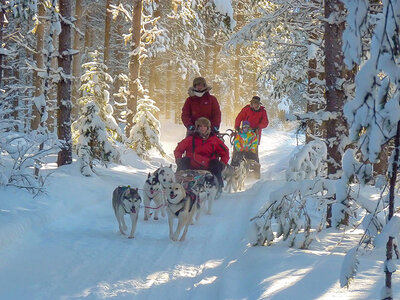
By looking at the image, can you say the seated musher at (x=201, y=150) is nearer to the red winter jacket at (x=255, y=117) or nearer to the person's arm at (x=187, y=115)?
the person's arm at (x=187, y=115)

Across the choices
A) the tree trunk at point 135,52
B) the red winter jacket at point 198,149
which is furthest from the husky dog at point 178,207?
the tree trunk at point 135,52

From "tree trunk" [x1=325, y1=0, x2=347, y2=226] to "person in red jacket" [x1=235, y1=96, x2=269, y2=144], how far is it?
23.2 feet

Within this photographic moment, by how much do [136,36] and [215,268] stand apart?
12.1 meters

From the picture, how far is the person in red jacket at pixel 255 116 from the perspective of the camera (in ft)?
43.1

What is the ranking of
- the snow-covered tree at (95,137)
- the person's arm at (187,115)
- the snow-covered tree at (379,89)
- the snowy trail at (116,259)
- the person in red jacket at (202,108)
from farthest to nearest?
the snow-covered tree at (95,137), the person in red jacket at (202,108), the person's arm at (187,115), the snowy trail at (116,259), the snow-covered tree at (379,89)

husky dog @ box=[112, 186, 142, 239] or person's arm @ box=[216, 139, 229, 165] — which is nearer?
husky dog @ box=[112, 186, 142, 239]

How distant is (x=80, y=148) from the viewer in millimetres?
10492

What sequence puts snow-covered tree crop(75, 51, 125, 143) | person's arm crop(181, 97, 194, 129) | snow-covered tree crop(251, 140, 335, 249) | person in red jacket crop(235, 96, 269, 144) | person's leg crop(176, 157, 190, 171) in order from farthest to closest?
1. snow-covered tree crop(75, 51, 125, 143)
2. person in red jacket crop(235, 96, 269, 144)
3. person's arm crop(181, 97, 194, 129)
4. person's leg crop(176, 157, 190, 171)
5. snow-covered tree crop(251, 140, 335, 249)

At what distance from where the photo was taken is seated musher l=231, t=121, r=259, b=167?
13.0 metres

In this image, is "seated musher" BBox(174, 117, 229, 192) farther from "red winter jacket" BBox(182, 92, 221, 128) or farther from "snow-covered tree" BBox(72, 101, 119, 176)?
"snow-covered tree" BBox(72, 101, 119, 176)

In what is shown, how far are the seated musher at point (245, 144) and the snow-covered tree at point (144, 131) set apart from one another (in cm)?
378

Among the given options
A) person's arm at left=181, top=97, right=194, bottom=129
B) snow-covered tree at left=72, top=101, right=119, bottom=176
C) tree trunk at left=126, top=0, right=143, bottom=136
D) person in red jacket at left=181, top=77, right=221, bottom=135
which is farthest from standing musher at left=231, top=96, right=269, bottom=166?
tree trunk at left=126, top=0, right=143, bottom=136

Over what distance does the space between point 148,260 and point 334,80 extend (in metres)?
3.61

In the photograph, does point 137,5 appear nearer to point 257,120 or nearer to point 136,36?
point 136,36
